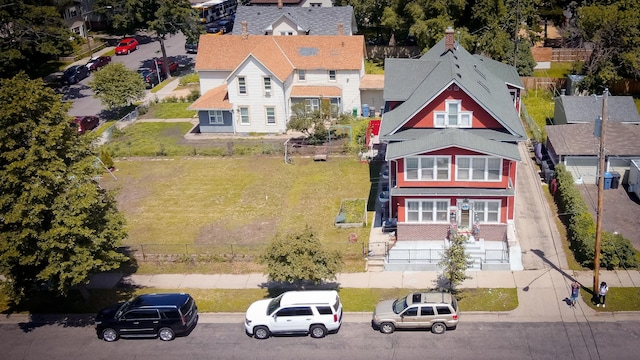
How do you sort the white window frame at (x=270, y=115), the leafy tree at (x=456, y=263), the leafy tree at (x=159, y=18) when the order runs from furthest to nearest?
the leafy tree at (x=159, y=18), the white window frame at (x=270, y=115), the leafy tree at (x=456, y=263)

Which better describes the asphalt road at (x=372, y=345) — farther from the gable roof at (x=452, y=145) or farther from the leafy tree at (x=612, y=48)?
the leafy tree at (x=612, y=48)

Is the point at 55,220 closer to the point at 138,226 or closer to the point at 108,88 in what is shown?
the point at 138,226

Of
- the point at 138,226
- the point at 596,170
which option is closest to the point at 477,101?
the point at 596,170

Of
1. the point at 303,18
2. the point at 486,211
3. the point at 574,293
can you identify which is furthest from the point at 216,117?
the point at 574,293

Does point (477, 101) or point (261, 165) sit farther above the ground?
point (477, 101)

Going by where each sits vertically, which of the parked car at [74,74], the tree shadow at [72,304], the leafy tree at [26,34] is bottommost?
the tree shadow at [72,304]

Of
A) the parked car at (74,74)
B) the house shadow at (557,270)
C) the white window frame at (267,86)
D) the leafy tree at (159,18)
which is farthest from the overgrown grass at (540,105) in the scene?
the parked car at (74,74)
